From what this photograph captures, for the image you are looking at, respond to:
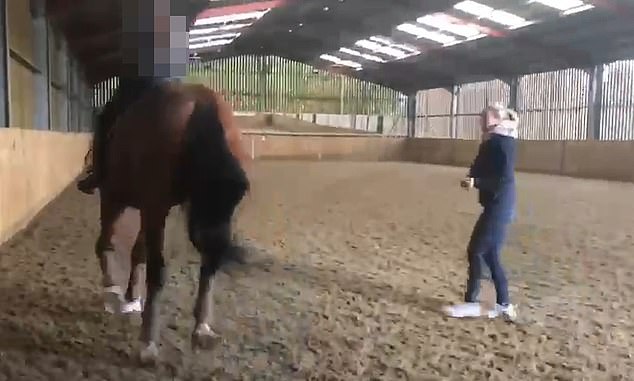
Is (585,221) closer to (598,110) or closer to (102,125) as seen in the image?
(102,125)

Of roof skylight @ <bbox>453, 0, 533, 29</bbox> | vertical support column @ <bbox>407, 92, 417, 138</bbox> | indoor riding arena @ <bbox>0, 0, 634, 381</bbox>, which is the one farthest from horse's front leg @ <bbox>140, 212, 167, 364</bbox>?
vertical support column @ <bbox>407, 92, 417, 138</bbox>

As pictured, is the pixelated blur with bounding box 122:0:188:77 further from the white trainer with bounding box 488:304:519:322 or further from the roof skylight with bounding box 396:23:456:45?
the roof skylight with bounding box 396:23:456:45

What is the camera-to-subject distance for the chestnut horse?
10.1ft

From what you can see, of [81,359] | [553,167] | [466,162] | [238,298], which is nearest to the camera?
[81,359]

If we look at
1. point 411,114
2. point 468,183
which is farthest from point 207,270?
point 411,114

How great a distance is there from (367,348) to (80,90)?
24.3 metres

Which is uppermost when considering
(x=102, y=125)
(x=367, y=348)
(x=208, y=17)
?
(x=208, y=17)

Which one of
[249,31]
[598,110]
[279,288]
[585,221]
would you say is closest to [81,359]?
[279,288]

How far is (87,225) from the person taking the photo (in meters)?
7.29

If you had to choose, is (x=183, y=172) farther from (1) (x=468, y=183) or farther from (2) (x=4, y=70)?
(2) (x=4, y=70)

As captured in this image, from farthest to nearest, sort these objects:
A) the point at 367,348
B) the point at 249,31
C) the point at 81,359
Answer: the point at 249,31
the point at 367,348
the point at 81,359

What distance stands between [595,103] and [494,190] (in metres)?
22.0

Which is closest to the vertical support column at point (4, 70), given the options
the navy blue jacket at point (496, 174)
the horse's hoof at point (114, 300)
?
the horse's hoof at point (114, 300)

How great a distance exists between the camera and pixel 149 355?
119 inches
